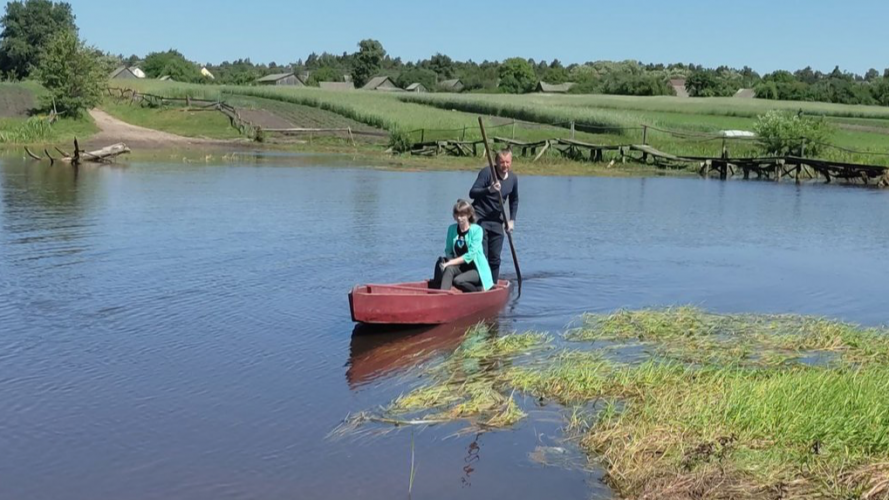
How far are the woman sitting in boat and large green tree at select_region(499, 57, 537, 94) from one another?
13022cm

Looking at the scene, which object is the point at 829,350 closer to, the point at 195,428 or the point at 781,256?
the point at 195,428

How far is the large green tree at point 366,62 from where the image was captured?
15388 cm

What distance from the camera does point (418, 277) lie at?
1684 centimetres

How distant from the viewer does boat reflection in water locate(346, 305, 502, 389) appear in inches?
437

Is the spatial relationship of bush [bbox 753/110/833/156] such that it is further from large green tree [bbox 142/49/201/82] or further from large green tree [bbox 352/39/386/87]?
large green tree [bbox 352/39/386/87]

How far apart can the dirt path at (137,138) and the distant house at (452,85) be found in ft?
307

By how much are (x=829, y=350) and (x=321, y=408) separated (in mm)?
6183

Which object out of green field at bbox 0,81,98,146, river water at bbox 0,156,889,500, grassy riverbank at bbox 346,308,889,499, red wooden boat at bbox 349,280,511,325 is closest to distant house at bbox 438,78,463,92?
green field at bbox 0,81,98,146

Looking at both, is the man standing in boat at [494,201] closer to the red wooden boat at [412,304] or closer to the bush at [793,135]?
the red wooden boat at [412,304]

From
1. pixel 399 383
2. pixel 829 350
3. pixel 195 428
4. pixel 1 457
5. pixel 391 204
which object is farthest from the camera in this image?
pixel 391 204

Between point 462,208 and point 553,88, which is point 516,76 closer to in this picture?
point 553,88

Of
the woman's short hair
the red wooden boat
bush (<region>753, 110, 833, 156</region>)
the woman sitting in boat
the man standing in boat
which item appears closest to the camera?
the red wooden boat

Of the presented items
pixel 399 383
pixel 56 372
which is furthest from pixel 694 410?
pixel 56 372

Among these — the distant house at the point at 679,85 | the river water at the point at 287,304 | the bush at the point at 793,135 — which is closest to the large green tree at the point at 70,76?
the river water at the point at 287,304
